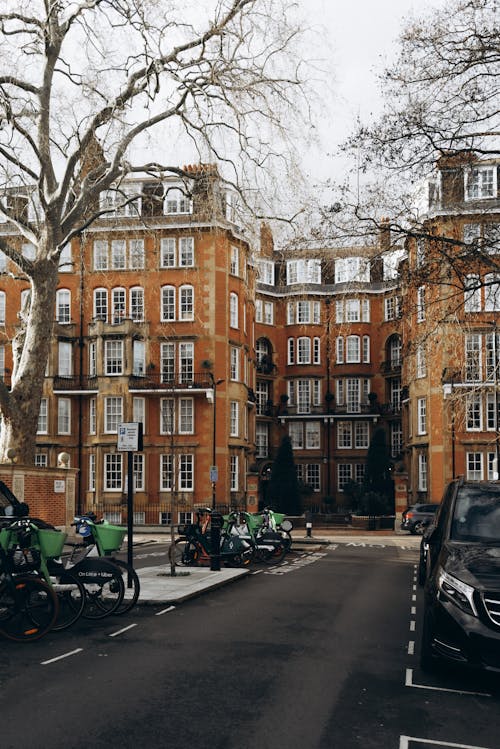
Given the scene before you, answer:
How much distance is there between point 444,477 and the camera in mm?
48281

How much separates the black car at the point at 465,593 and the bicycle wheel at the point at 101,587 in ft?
13.9

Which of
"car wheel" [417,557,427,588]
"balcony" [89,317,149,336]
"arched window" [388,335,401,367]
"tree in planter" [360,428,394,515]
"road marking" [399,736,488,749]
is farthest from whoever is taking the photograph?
"arched window" [388,335,401,367]

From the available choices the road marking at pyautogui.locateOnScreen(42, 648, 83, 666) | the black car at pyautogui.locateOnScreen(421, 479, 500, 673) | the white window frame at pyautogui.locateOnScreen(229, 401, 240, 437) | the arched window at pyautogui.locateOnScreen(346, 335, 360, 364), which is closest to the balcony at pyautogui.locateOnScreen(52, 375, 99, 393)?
the white window frame at pyautogui.locateOnScreen(229, 401, 240, 437)

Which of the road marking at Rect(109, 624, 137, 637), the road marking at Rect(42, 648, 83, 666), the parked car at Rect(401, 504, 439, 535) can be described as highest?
the road marking at Rect(42, 648, 83, 666)

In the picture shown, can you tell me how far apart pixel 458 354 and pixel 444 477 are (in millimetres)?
29976

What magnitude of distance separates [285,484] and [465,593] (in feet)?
153

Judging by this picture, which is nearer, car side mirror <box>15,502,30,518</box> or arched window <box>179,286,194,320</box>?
car side mirror <box>15,502,30,518</box>

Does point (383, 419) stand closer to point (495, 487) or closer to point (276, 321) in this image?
point (276, 321)

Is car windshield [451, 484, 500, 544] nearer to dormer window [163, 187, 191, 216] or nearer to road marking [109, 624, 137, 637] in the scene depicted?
road marking [109, 624, 137, 637]

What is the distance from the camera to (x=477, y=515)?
30.5 feet

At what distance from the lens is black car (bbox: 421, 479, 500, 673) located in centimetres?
749

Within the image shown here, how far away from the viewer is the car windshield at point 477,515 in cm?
905

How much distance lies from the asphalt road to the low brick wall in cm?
1463

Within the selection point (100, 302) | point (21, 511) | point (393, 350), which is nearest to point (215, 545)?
point (21, 511)
